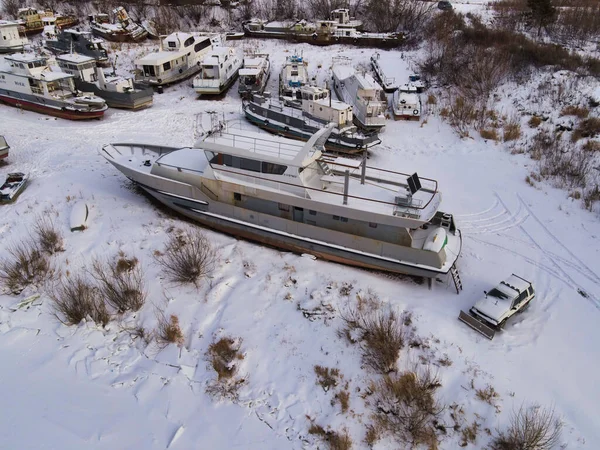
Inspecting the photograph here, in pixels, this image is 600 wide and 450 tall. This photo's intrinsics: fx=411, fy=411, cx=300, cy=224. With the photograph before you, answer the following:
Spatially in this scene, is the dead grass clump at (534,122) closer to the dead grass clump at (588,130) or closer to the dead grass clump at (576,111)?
the dead grass clump at (576,111)

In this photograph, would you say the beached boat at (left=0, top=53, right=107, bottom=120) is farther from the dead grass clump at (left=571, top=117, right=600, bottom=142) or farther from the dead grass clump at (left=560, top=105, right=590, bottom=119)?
the dead grass clump at (left=560, top=105, right=590, bottom=119)

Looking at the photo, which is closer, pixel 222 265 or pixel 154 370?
pixel 154 370

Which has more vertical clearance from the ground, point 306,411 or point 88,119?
point 88,119

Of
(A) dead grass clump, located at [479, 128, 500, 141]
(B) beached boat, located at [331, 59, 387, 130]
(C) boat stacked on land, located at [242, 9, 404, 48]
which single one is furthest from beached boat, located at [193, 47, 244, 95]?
(A) dead grass clump, located at [479, 128, 500, 141]

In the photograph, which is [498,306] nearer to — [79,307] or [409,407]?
[409,407]

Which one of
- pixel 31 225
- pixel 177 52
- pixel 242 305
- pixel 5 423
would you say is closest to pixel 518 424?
pixel 242 305

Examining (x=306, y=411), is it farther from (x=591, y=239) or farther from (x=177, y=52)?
(x=177, y=52)

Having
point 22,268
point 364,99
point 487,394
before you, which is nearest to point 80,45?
point 364,99
